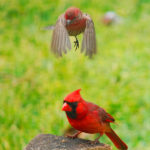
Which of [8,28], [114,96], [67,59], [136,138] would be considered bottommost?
[136,138]

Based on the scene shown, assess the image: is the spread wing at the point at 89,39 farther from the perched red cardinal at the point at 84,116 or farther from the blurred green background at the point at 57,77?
the blurred green background at the point at 57,77

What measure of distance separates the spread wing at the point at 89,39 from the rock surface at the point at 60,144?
1.31 meters

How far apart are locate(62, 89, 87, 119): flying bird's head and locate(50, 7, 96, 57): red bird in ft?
2.64

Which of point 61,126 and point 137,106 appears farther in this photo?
point 137,106

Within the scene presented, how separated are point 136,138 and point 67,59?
216cm

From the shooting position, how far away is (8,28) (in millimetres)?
7395

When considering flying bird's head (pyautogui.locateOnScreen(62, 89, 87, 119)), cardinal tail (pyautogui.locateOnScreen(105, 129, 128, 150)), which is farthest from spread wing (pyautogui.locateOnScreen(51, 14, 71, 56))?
cardinal tail (pyautogui.locateOnScreen(105, 129, 128, 150))

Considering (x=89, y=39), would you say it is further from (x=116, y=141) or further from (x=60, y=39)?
(x=116, y=141)

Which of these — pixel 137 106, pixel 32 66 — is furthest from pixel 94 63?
pixel 137 106

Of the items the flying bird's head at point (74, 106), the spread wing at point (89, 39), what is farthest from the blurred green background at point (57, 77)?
the spread wing at point (89, 39)

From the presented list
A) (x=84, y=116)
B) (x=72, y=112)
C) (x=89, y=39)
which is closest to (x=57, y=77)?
(x=84, y=116)

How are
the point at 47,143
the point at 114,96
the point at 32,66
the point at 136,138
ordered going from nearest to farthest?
the point at 47,143, the point at 136,138, the point at 114,96, the point at 32,66

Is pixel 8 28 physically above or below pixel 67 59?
above

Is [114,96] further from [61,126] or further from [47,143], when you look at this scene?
[47,143]
